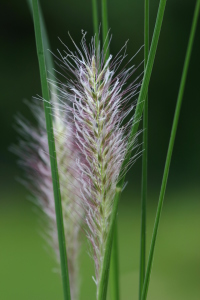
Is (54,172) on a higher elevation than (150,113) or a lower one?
higher

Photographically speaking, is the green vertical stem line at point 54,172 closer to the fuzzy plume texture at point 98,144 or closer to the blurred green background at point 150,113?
the fuzzy plume texture at point 98,144

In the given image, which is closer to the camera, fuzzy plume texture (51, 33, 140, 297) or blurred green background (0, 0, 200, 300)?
fuzzy plume texture (51, 33, 140, 297)

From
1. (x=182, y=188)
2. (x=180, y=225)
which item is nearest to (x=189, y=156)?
(x=182, y=188)

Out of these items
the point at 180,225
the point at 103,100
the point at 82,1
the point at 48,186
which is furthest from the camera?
the point at 82,1

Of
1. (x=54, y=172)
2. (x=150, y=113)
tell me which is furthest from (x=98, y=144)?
(x=150, y=113)

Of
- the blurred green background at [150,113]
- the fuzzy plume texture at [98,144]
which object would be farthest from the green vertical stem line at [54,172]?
the blurred green background at [150,113]

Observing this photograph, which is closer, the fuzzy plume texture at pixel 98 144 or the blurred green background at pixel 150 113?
the fuzzy plume texture at pixel 98 144

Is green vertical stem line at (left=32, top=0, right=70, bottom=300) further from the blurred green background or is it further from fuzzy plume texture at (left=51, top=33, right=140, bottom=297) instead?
the blurred green background

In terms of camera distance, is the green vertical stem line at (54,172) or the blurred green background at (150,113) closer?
the green vertical stem line at (54,172)

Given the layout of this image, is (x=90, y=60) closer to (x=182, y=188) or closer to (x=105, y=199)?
(x=105, y=199)

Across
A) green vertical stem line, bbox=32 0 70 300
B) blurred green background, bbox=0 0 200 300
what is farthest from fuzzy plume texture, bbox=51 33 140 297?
blurred green background, bbox=0 0 200 300

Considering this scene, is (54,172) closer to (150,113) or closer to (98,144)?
(98,144)
